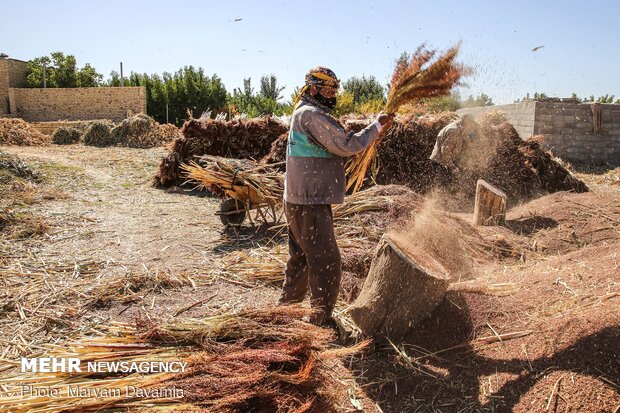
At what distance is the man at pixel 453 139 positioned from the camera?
8.02 meters

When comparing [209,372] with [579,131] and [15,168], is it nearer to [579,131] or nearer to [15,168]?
[15,168]

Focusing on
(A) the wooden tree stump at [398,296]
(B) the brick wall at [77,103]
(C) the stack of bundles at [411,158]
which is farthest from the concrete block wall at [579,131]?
(B) the brick wall at [77,103]

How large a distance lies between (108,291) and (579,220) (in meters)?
5.87

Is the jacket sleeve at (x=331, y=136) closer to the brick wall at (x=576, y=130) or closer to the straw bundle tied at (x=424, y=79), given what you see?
the straw bundle tied at (x=424, y=79)

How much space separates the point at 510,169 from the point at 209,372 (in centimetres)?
830

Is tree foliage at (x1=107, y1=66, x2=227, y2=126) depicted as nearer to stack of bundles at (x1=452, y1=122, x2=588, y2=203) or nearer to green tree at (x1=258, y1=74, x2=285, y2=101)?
green tree at (x1=258, y1=74, x2=285, y2=101)

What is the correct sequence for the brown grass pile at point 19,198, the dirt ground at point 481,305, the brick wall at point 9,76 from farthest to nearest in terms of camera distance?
1. the brick wall at point 9,76
2. the brown grass pile at point 19,198
3. the dirt ground at point 481,305

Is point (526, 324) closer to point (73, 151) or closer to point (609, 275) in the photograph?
point (609, 275)

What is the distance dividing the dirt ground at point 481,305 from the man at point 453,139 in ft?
4.66

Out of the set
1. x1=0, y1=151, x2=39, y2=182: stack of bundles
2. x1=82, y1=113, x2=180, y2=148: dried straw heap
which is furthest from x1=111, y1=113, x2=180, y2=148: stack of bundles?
x1=0, y1=151, x2=39, y2=182: stack of bundles

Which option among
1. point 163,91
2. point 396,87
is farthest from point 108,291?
point 163,91

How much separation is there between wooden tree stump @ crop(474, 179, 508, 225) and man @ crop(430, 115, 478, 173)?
1.46 m

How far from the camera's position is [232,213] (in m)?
6.57

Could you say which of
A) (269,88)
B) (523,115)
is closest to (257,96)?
(269,88)
